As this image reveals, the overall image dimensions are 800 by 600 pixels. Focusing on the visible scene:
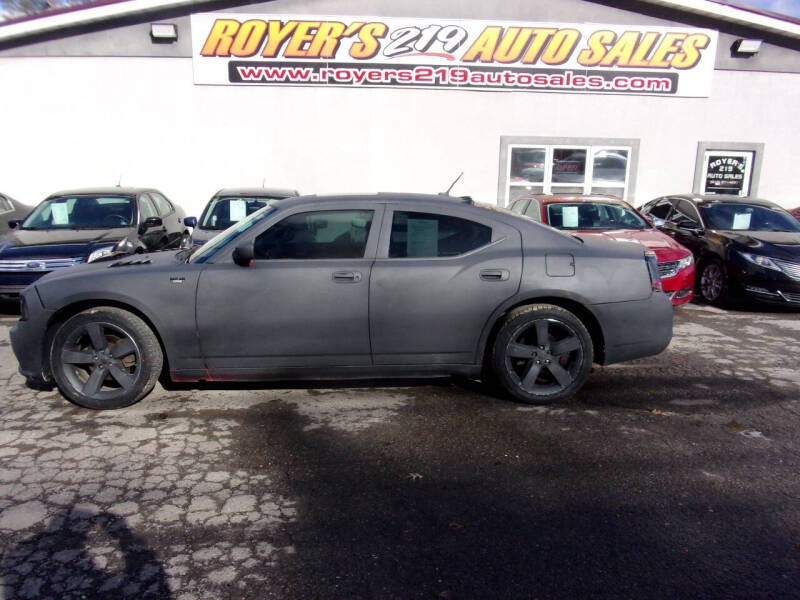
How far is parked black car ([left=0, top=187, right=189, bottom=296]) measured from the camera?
7254mm

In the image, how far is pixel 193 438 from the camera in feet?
13.5

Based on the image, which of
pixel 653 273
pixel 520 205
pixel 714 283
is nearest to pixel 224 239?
pixel 653 273

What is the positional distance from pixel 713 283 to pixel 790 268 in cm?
101

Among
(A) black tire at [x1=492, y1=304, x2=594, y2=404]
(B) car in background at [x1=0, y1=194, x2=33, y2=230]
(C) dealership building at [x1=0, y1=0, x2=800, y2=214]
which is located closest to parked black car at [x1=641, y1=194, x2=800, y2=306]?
(C) dealership building at [x1=0, y1=0, x2=800, y2=214]

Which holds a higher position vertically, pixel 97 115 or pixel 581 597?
pixel 97 115

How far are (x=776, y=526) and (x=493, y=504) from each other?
1.38 meters

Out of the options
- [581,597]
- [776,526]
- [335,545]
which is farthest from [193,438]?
[776,526]

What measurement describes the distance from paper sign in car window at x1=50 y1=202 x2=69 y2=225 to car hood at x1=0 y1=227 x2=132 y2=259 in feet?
1.21

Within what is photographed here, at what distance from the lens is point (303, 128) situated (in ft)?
42.6

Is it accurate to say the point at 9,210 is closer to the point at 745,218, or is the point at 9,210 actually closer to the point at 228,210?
the point at 228,210

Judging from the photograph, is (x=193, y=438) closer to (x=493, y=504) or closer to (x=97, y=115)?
(x=493, y=504)

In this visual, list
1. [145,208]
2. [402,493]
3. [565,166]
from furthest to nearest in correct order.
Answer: [565,166]
[145,208]
[402,493]

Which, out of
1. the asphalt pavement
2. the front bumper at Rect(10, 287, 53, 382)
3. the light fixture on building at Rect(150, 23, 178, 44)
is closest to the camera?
the asphalt pavement

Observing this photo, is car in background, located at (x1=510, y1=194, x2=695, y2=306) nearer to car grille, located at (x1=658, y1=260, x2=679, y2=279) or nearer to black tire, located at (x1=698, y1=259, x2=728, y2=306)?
car grille, located at (x1=658, y1=260, x2=679, y2=279)
